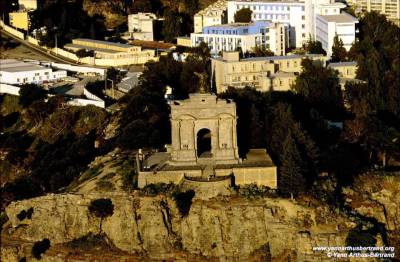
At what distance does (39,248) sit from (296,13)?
108 ft

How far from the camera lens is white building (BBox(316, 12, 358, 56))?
66.8 meters

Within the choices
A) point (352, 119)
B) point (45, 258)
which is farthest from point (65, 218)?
point (352, 119)

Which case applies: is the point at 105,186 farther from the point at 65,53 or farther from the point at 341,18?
the point at 65,53

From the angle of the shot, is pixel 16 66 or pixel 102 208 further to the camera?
pixel 16 66

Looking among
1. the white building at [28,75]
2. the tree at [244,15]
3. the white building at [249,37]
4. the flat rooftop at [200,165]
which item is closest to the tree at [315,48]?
the white building at [249,37]

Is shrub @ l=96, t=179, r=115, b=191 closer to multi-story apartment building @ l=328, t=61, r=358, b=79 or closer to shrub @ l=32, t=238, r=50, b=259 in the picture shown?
shrub @ l=32, t=238, r=50, b=259

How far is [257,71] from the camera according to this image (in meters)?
61.5

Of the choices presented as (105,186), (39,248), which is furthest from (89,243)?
(105,186)

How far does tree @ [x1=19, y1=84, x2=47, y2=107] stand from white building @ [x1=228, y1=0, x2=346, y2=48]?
16311mm

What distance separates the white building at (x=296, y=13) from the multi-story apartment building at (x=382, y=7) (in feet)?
19.7

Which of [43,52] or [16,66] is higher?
[43,52]

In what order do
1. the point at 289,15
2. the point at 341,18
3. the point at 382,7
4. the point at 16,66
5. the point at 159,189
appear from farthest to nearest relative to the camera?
1. the point at 382,7
2. the point at 16,66
3. the point at 289,15
4. the point at 341,18
5. the point at 159,189

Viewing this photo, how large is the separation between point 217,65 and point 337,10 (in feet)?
41.2

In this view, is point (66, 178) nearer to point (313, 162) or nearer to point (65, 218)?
point (65, 218)
